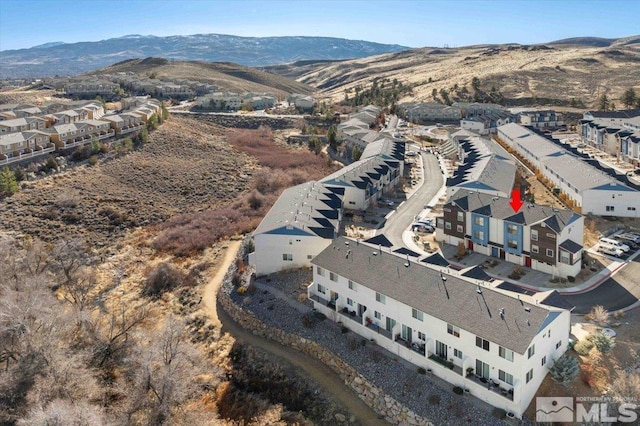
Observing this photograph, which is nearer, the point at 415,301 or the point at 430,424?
the point at 430,424

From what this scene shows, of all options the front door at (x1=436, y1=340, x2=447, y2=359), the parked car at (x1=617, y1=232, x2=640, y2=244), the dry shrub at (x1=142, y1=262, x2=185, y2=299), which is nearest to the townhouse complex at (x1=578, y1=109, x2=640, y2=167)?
the parked car at (x1=617, y1=232, x2=640, y2=244)

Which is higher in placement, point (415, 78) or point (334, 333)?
point (415, 78)

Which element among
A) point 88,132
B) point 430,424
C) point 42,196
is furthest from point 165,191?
point 430,424

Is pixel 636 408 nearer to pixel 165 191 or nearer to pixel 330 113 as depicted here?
pixel 165 191

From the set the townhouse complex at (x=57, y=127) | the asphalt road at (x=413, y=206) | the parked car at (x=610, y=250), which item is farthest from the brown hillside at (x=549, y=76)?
the parked car at (x=610, y=250)

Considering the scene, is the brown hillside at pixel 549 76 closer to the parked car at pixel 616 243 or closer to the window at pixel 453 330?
the parked car at pixel 616 243
